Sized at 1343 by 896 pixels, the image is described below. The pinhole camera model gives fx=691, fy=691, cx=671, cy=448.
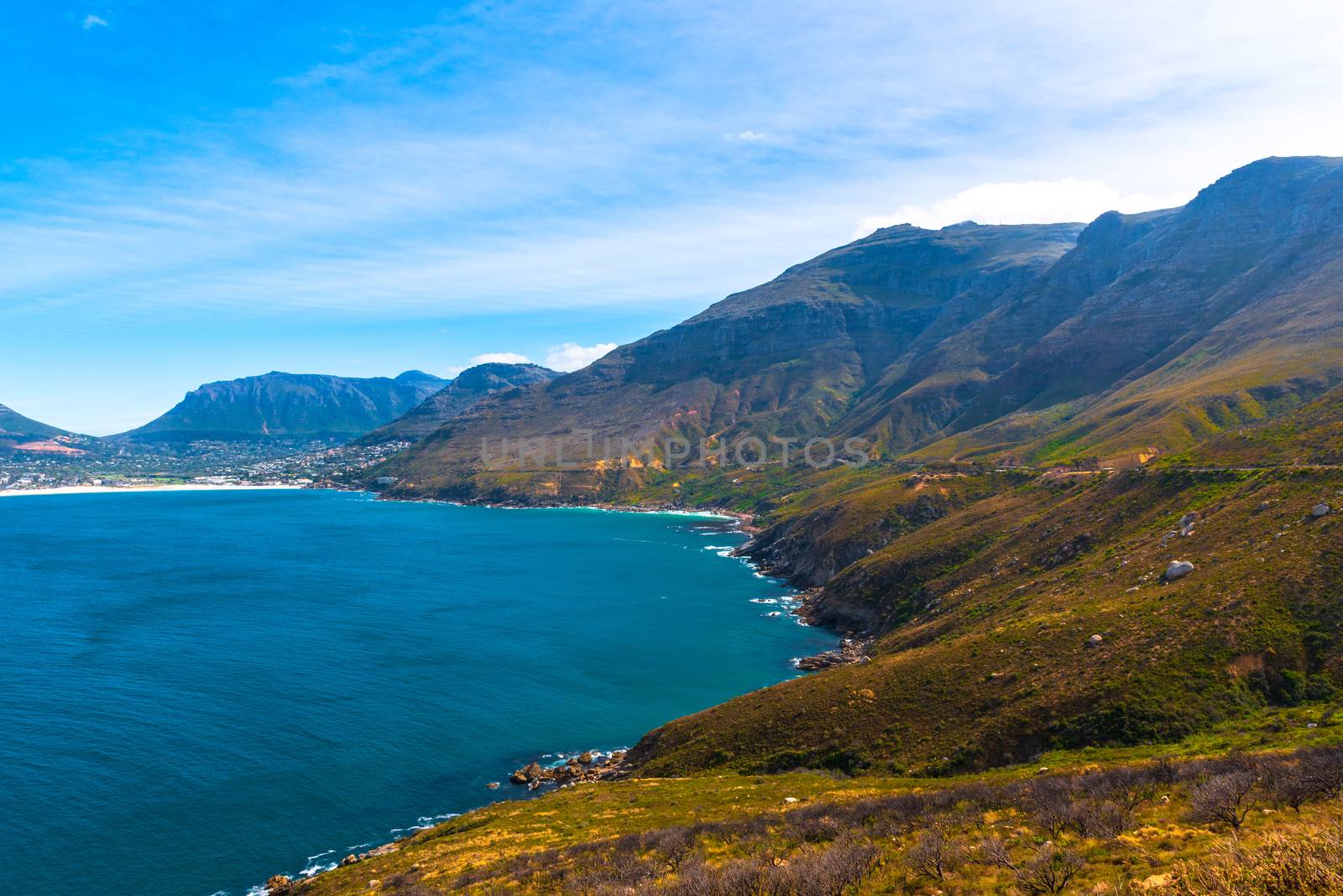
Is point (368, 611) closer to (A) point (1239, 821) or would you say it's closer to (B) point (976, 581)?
(B) point (976, 581)

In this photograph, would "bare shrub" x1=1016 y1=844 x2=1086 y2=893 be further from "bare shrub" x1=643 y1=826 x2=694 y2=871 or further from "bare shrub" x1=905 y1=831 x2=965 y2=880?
"bare shrub" x1=643 y1=826 x2=694 y2=871

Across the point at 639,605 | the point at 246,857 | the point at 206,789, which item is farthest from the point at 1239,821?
the point at 639,605

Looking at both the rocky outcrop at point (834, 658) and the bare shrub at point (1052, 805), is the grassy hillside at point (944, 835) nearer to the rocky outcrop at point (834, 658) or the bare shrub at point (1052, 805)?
the bare shrub at point (1052, 805)

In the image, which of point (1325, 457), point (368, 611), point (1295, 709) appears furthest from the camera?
point (368, 611)

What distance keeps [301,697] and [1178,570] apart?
106756 millimetres

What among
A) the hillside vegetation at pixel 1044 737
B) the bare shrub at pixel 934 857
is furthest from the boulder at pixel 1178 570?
the bare shrub at pixel 934 857

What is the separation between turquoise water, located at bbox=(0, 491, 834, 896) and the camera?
199 ft

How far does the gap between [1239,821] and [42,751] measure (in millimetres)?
104721

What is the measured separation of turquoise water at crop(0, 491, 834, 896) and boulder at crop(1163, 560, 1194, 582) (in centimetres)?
5086

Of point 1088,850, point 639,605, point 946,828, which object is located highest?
point 1088,850

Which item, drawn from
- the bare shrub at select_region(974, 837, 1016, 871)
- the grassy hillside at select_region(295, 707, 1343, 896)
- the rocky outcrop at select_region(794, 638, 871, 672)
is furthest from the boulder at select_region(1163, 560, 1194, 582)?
the bare shrub at select_region(974, 837, 1016, 871)

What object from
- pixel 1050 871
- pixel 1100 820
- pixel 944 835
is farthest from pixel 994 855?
pixel 1100 820

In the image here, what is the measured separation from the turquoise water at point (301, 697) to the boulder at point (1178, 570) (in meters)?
50.9

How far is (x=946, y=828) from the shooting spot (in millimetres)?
32500
